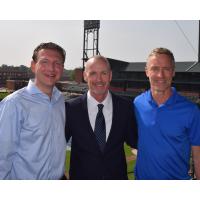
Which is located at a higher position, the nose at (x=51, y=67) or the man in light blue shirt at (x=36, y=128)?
the nose at (x=51, y=67)

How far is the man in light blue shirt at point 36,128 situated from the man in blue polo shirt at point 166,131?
1.11 meters

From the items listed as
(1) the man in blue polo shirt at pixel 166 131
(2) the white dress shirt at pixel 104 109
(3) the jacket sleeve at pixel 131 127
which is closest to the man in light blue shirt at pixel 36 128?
(2) the white dress shirt at pixel 104 109

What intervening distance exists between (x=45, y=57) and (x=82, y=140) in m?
1.22

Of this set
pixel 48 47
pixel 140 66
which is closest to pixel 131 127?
pixel 48 47

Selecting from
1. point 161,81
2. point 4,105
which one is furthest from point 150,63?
point 4,105

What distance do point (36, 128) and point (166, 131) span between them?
64.3 inches

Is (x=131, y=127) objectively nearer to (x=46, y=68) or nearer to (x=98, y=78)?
(x=98, y=78)

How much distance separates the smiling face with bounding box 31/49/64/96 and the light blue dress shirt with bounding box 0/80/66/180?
0.16 meters

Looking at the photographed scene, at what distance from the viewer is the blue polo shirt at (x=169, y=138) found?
3.26 m

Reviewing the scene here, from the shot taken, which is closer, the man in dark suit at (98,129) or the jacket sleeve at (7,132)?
the jacket sleeve at (7,132)

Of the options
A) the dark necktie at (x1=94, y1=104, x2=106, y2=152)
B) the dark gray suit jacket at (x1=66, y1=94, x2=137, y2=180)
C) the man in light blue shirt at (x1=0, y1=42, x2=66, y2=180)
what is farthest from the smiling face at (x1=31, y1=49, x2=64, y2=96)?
the dark necktie at (x1=94, y1=104, x2=106, y2=152)

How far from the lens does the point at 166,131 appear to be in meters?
3.26

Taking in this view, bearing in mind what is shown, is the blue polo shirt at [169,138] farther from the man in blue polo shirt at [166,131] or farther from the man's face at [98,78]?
the man's face at [98,78]

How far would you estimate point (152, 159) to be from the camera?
332cm
